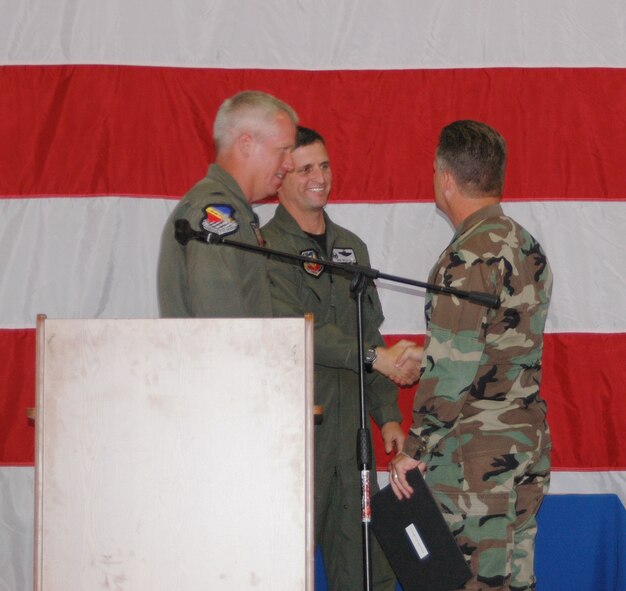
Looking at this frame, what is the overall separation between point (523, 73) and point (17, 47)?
1716mm

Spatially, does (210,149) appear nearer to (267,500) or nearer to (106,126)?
(106,126)

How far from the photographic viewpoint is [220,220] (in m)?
2.07

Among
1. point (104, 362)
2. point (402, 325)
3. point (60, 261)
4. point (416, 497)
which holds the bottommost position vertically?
point (416, 497)

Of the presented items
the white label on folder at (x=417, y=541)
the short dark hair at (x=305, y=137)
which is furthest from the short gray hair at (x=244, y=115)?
the white label on folder at (x=417, y=541)

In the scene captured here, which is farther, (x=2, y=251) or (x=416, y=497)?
(x=2, y=251)

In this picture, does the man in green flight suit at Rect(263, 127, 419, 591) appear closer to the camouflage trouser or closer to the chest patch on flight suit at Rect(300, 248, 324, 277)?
the chest patch on flight suit at Rect(300, 248, 324, 277)

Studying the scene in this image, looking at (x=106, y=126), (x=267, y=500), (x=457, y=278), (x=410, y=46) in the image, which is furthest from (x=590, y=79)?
(x=267, y=500)

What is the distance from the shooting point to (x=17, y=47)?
298 centimetres

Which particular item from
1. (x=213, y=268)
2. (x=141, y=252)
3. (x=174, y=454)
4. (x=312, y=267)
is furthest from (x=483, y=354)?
(x=141, y=252)

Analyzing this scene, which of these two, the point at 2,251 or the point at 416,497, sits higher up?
the point at 2,251

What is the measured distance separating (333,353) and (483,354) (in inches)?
22.8

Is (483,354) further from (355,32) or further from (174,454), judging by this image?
(355,32)

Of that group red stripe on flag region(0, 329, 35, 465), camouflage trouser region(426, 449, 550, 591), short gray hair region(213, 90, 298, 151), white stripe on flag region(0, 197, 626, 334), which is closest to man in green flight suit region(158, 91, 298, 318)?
short gray hair region(213, 90, 298, 151)

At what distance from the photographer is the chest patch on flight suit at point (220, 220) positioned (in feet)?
6.62
